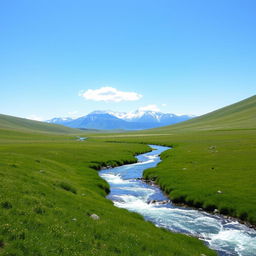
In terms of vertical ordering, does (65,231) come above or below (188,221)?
above

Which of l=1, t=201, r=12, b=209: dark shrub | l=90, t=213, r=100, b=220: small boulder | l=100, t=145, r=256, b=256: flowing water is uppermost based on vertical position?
l=1, t=201, r=12, b=209: dark shrub

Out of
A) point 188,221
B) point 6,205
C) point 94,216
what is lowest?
point 188,221

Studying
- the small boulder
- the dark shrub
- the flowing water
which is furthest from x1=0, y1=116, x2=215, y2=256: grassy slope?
the flowing water

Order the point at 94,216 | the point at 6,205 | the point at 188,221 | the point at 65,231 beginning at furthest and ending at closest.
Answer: the point at 188,221
the point at 94,216
the point at 6,205
the point at 65,231

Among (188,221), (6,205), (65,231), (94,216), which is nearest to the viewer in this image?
(65,231)

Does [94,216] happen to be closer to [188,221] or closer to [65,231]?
[65,231]

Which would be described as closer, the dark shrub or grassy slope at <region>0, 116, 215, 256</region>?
grassy slope at <region>0, 116, 215, 256</region>

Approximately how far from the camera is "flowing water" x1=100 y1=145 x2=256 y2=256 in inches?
738

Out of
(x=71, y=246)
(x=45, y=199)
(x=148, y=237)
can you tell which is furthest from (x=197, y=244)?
(x=45, y=199)

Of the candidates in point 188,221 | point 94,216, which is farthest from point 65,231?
point 188,221

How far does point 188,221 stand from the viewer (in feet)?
77.1

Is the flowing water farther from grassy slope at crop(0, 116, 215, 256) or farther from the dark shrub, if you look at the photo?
the dark shrub

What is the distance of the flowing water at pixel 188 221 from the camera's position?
18750 mm

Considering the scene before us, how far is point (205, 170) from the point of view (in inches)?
1665
